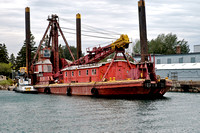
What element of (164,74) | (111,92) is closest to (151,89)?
(111,92)

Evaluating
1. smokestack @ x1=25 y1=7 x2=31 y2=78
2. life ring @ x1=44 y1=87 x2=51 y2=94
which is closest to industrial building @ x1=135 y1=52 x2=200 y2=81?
life ring @ x1=44 y1=87 x2=51 y2=94

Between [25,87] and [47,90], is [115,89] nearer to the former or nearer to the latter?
[47,90]

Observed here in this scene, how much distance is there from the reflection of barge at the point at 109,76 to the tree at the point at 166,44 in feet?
142

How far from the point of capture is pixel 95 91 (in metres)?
35.4

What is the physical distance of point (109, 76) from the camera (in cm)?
3625

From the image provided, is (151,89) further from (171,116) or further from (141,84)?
(171,116)

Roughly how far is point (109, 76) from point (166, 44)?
5431 centimetres

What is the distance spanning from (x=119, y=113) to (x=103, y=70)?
1492cm

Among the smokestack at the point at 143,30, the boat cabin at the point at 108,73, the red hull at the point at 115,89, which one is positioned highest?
the smokestack at the point at 143,30

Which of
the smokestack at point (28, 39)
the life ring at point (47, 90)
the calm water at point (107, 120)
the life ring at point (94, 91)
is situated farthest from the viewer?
the smokestack at point (28, 39)

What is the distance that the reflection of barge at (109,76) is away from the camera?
31.7 metres

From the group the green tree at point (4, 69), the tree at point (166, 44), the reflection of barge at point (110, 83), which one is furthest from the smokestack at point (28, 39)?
the tree at point (166, 44)

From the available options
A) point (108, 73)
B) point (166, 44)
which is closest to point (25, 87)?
point (108, 73)

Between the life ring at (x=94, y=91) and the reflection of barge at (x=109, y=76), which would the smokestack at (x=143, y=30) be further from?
the life ring at (x=94, y=91)
